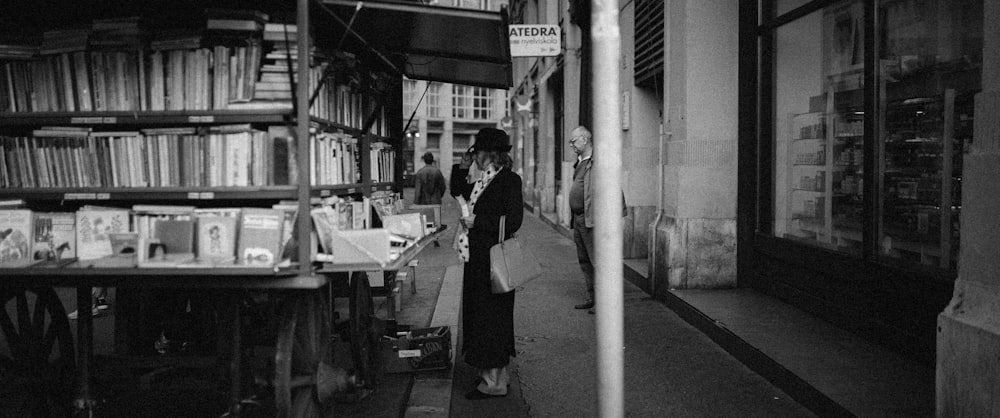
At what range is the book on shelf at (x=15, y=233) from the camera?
4.06 meters

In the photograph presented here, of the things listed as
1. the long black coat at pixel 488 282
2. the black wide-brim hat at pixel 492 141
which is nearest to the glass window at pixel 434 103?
the black wide-brim hat at pixel 492 141

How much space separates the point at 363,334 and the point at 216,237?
150 centimetres

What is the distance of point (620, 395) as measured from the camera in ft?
9.38

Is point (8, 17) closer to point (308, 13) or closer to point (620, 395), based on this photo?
point (308, 13)

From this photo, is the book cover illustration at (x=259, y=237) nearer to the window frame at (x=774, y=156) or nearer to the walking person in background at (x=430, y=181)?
the window frame at (x=774, y=156)

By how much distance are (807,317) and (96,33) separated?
19.5 feet

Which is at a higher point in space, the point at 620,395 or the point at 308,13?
the point at 308,13

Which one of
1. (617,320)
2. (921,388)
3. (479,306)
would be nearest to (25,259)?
(479,306)

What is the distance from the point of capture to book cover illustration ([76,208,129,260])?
412 centimetres

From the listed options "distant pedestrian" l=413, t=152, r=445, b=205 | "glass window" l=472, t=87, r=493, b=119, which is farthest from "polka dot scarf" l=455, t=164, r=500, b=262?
"glass window" l=472, t=87, r=493, b=119

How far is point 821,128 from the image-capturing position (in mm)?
7258

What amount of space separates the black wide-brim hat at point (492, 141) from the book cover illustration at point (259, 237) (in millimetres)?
1902

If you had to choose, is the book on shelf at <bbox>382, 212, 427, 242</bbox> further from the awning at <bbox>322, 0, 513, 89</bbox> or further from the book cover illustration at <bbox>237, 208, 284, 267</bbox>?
the book cover illustration at <bbox>237, 208, 284, 267</bbox>

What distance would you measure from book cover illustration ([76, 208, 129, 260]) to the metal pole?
2.74 m
